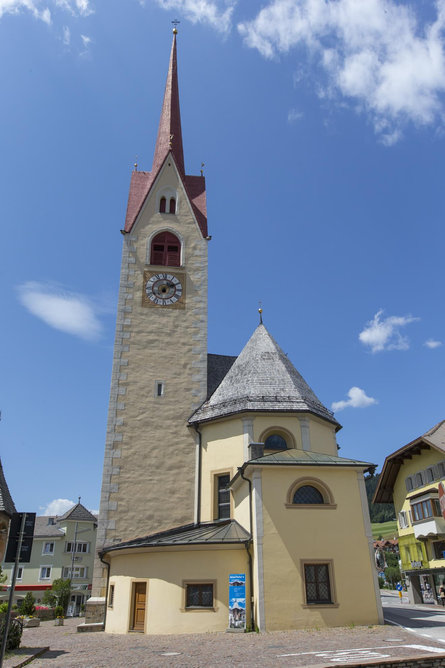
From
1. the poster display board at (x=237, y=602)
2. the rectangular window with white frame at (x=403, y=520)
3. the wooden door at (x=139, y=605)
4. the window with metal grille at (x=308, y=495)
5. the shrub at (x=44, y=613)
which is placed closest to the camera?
the poster display board at (x=237, y=602)

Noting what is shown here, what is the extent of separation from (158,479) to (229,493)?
12.2ft

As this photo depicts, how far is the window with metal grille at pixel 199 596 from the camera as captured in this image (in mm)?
16609

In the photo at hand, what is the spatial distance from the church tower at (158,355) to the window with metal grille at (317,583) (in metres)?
7.25

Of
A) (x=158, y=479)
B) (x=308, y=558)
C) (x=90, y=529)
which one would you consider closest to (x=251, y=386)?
(x=158, y=479)

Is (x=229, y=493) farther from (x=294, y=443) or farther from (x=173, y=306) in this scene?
(x=173, y=306)

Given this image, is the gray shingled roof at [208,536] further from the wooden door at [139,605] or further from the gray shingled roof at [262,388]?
the gray shingled roof at [262,388]

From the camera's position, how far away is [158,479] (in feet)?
75.4

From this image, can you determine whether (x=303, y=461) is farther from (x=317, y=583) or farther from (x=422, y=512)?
(x=422, y=512)

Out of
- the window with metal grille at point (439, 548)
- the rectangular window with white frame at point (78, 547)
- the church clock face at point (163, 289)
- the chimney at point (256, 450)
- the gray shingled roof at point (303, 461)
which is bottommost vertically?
the window with metal grille at point (439, 548)

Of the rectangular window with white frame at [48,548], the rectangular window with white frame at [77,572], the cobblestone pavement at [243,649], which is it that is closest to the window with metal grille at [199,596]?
the cobblestone pavement at [243,649]

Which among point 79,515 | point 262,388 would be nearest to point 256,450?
point 262,388

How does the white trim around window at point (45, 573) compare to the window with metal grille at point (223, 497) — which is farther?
the white trim around window at point (45, 573)

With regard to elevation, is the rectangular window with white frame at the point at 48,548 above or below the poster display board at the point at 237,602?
above

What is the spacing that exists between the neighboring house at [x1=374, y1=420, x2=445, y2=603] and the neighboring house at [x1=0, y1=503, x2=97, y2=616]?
3298 cm
